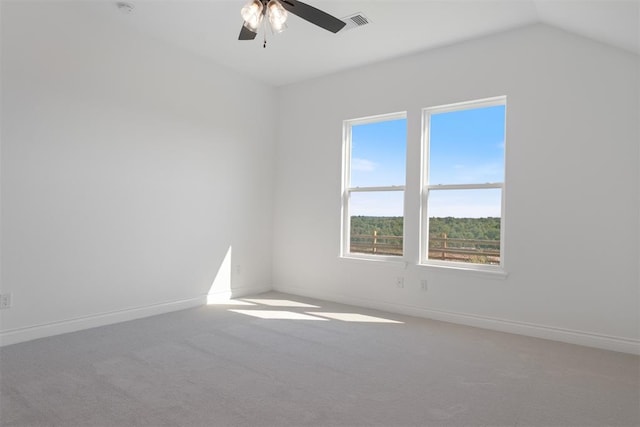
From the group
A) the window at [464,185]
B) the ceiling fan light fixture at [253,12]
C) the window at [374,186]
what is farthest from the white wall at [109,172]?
the window at [464,185]

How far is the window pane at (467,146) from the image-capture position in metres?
3.97

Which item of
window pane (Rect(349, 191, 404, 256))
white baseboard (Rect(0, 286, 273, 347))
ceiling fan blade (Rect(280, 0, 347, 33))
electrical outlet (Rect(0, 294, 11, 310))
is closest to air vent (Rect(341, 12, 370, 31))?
ceiling fan blade (Rect(280, 0, 347, 33))

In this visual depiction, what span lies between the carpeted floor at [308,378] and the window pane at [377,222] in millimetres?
1104

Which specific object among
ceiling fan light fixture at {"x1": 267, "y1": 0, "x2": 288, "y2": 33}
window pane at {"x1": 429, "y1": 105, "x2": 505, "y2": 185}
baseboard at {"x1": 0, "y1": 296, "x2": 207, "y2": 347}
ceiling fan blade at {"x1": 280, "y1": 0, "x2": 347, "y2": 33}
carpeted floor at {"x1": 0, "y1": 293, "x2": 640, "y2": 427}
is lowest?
carpeted floor at {"x1": 0, "y1": 293, "x2": 640, "y2": 427}

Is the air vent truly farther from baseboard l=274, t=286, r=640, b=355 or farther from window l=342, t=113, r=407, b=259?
baseboard l=274, t=286, r=640, b=355

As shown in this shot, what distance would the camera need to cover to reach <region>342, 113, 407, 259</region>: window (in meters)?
4.59

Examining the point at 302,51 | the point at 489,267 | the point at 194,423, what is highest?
the point at 302,51

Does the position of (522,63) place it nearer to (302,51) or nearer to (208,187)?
(302,51)

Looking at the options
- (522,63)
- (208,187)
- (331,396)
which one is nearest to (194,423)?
(331,396)

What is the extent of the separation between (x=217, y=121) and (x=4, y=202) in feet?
7.57

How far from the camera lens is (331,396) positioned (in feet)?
7.76

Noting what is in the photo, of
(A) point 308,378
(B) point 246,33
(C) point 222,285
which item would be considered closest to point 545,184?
(A) point 308,378

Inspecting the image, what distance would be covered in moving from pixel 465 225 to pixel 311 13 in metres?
2.64

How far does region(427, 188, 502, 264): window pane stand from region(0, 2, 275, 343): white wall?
7.83 ft
